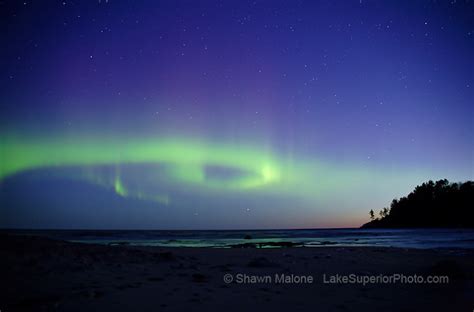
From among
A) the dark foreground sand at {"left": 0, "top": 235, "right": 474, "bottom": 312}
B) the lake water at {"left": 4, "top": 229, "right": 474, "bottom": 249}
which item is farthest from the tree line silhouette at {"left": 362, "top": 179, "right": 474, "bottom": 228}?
the dark foreground sand at {"left": 0, "top": 235, "right": 474, "bottom": 312}

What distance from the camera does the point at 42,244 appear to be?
33.0 feet

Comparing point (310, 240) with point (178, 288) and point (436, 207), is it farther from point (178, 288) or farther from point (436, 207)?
point (436, 207)

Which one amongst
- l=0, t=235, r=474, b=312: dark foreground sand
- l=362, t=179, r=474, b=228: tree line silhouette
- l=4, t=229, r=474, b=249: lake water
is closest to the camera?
l=0, t=235, r=474, b=312: dark foreground sand

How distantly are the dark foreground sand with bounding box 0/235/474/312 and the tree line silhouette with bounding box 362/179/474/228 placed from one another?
147 m

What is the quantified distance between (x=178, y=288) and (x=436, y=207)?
17941cm

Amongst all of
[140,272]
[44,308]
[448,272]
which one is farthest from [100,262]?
[448,272]

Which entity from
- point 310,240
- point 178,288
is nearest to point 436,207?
point 310,240

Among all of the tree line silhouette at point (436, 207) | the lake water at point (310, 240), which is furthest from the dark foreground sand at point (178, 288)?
the tree line silhouette at point (436, 207)

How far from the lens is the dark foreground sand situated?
5246mm

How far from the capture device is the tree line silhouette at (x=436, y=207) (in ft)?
436

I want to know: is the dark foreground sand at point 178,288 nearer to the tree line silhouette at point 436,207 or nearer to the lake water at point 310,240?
the lake water at point 310,240

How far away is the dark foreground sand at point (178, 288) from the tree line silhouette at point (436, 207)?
147 metres

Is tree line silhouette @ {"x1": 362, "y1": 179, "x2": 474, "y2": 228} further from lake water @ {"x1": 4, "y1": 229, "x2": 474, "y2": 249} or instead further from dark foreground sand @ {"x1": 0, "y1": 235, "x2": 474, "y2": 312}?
dark foreground sand @ {"x1": 0, "y1": 235, "x2": 474, "y2": 312}

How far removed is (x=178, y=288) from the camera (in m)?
6.41
